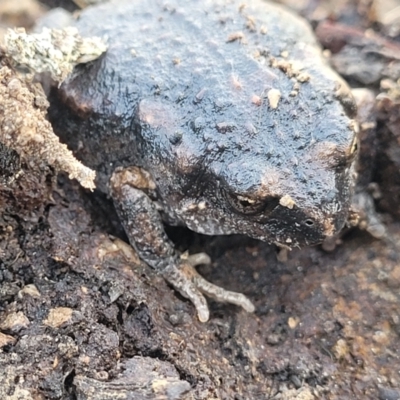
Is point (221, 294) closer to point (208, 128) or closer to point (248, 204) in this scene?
point (248, 204)

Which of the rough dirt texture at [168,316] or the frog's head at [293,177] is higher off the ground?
the frog's head at [293,177]

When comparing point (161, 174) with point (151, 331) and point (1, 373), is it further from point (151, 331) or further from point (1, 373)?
point (1, 373)

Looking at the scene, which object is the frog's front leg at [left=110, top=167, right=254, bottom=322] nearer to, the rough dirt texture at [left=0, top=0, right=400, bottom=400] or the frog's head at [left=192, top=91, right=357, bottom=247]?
the rough dirt texture at [left=0, top=0, right=400, bottom=400]

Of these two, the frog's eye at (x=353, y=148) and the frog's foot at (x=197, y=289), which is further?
the frog's foot at (x=197, y=289)

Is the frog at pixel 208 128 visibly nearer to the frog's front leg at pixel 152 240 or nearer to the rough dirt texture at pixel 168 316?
the frog's front leg at pixel 152 240

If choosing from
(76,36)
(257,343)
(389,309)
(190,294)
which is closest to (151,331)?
(190,294)

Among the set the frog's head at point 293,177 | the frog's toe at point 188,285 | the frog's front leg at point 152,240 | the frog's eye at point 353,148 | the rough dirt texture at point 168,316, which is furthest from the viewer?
the frog's front leg at point 152,240

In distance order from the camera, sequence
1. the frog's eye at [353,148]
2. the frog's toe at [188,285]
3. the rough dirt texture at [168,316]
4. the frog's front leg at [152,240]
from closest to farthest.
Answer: the rough dirt texture at [168,316] → the frog's eye at [353,148] → the frog's toe at [188,285] → the frog's front leg at [152,240]

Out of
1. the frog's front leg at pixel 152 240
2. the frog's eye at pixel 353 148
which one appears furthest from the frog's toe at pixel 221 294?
the frog's eye at pixel 353 148
